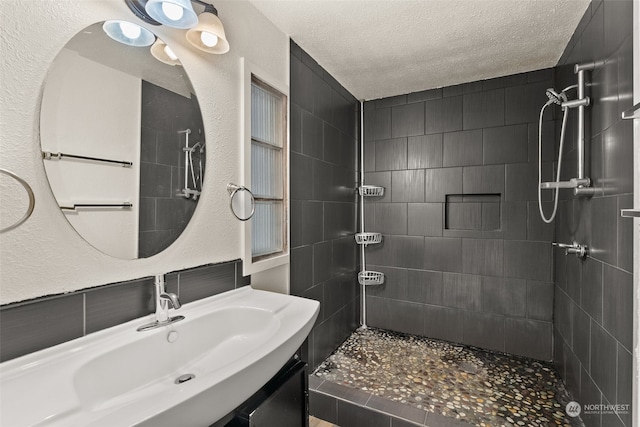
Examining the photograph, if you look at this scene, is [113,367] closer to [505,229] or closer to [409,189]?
[409,189]

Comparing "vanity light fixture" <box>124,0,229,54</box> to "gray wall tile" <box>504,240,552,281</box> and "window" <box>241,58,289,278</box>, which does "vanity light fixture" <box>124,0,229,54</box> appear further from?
"gray wall tile" <box>504,240,552,281</box>

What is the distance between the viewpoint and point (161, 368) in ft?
3.38

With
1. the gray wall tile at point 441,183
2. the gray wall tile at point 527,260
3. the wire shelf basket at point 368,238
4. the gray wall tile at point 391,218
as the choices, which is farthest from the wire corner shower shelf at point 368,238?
the gray wall tile at point 527,260

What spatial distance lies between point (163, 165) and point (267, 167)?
0.67 m

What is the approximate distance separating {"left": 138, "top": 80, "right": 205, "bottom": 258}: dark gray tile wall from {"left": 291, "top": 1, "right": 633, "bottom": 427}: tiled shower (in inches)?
32.2

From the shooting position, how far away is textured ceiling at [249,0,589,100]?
1.67 meters

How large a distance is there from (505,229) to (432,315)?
3.28 ft

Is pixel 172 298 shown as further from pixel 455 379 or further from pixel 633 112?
pixel 455 379

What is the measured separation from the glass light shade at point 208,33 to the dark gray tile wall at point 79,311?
969mm

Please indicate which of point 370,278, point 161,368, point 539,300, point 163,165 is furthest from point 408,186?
point 161,368

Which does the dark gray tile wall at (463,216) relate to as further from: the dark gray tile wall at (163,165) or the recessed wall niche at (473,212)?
the dark gray tile wall at (163,165)

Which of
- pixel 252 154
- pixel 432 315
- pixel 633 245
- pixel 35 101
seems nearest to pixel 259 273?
pixel 252 154

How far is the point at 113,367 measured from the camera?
0.91 metres

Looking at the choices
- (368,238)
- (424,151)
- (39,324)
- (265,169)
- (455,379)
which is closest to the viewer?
(39,324)
